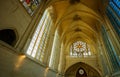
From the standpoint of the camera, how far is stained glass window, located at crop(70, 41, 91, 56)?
20.1 meters

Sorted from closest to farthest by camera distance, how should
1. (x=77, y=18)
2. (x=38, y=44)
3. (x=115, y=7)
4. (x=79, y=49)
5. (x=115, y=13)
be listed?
(x=115, y=13) → (x=115, y=7) → (x=38, y=44) → (x=77, y=18) → (x=79, y=49)

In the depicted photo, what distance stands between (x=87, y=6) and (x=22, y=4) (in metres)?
8.93

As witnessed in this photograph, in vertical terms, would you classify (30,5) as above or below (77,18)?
below

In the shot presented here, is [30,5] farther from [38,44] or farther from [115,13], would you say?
[115,13]

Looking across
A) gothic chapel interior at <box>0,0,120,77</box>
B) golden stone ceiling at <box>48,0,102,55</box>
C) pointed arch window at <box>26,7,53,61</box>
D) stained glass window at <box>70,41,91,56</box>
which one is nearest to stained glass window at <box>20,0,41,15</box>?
gothic chapel interior at <box>0,0,120,77</box>

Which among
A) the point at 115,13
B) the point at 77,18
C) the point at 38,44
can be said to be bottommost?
the point at 38,44

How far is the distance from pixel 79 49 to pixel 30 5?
48.7 feet

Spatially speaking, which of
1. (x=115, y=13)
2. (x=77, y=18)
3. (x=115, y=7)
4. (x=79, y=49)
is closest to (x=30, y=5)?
(x=115, y=13)

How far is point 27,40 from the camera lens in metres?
7.33

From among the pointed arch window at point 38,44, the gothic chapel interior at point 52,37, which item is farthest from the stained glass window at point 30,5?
the pointed arch window at point 38,44

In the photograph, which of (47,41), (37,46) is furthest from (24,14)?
(47,41)

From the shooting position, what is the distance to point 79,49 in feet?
67.8

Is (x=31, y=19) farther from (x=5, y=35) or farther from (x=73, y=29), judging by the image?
(x=73, y=29)

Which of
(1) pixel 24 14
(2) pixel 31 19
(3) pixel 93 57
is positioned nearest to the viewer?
(1) pixel 24 14
